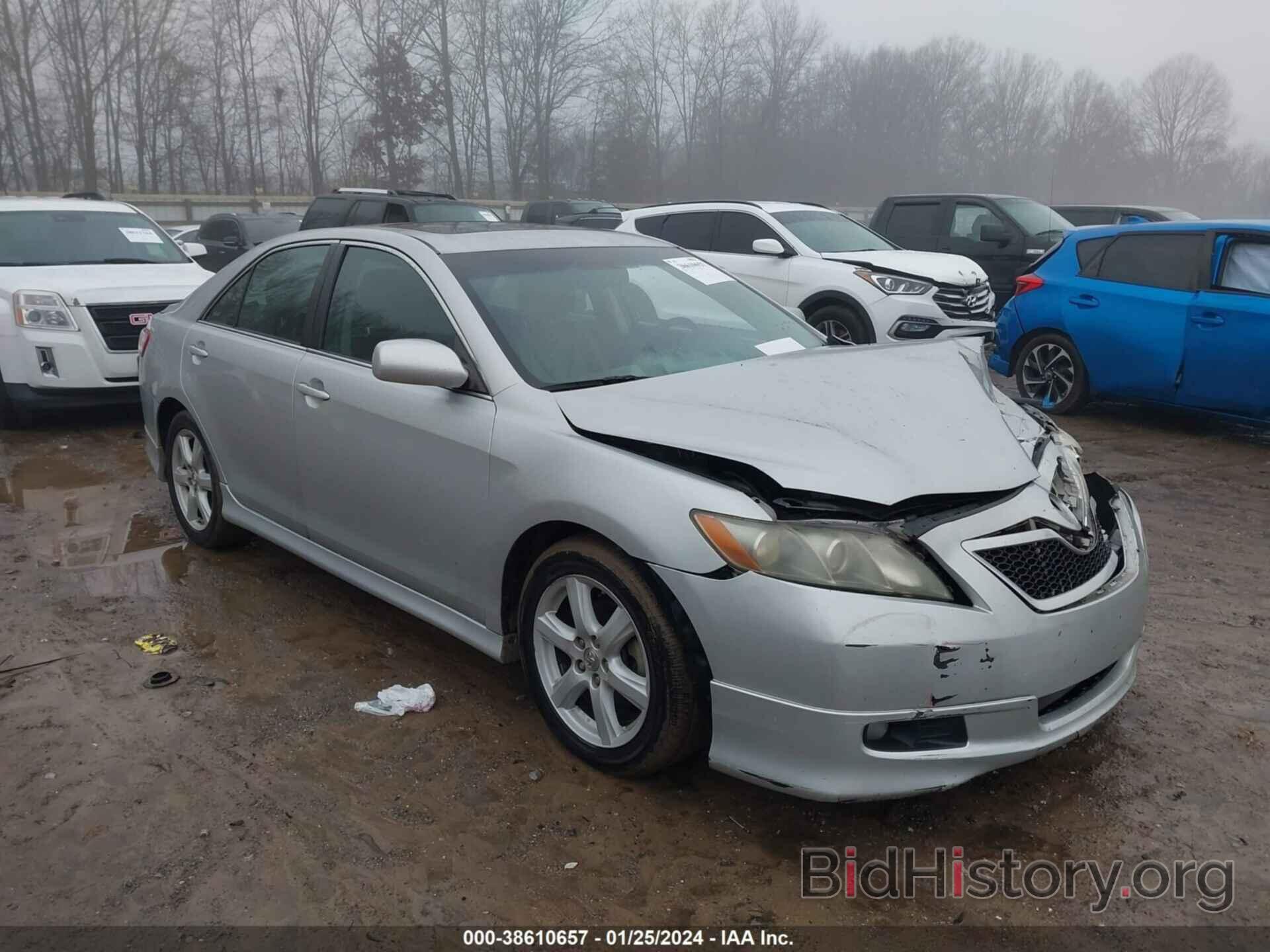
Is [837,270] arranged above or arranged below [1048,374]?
above

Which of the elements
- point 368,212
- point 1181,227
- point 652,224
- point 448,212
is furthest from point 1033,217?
point 368,212

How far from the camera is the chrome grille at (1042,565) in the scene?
8.84 feet

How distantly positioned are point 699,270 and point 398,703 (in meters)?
2.20

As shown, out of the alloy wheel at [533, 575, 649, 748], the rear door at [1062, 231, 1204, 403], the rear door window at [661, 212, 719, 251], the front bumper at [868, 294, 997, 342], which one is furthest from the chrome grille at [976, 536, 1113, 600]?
the rear door window at [661, 212, 719, 251]

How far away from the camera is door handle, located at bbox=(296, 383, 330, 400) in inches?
158

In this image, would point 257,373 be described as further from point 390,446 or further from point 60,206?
point 60,206

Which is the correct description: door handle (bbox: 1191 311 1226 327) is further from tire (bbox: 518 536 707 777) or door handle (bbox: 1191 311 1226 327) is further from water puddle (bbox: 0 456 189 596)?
water puddle (bbox: 0 456 189 596)

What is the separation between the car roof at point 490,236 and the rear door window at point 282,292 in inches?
4.3

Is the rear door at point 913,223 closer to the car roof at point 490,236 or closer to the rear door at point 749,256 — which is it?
the rear door at point 749,256

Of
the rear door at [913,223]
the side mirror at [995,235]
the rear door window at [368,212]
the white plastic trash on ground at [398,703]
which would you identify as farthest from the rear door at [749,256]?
the white plastic trash on ground at [398,703]

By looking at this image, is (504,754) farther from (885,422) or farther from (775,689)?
(885,422)

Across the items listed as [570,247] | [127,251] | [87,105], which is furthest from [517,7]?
[570,247]

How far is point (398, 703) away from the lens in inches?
142

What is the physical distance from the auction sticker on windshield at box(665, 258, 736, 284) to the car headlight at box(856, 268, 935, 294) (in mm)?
5224
